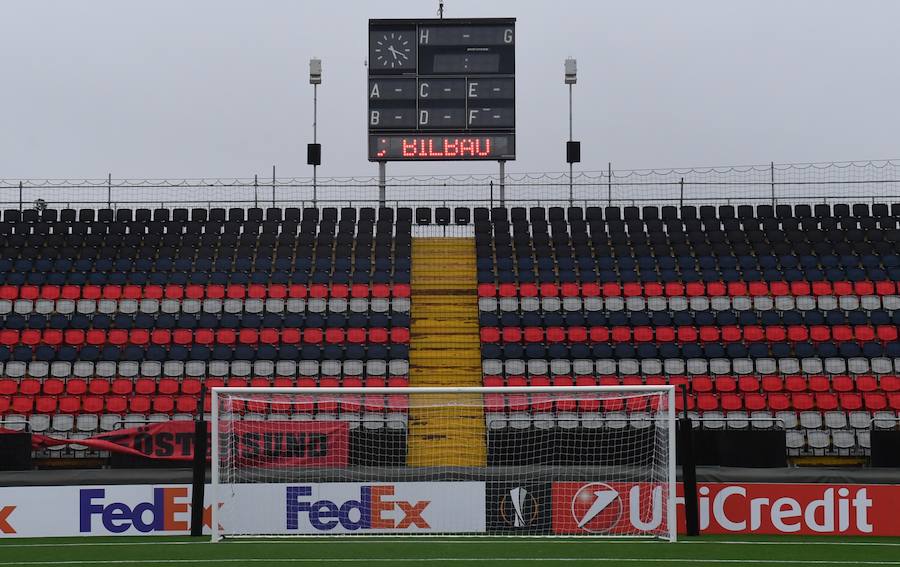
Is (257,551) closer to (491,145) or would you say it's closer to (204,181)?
(491,145)

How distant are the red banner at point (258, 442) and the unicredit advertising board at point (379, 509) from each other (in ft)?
1.76

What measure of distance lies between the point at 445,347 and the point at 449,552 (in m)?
11.0

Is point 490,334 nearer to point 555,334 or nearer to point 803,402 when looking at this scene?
point 555,334

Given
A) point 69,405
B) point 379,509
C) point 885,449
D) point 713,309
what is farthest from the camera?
point 713,309

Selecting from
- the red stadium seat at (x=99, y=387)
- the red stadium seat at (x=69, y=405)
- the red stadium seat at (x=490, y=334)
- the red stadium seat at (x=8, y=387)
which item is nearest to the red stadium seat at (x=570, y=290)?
the red stadium seat at (x=490, y=334)

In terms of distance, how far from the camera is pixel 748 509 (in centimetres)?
1236

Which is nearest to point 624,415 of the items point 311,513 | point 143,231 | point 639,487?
point 639,487

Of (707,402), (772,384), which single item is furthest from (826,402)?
(707,402)

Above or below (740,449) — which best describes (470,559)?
below

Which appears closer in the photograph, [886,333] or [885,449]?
[885,449]

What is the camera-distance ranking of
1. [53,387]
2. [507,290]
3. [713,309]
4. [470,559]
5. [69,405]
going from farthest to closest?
[507,290] → [713,309] → [53,387] → [69,405] → [470,559]

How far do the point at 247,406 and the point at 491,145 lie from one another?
10648mm

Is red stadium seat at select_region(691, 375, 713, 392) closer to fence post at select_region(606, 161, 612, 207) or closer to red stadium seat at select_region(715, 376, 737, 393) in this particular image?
red stadium seat at select_region(715, 376, 737, 393)

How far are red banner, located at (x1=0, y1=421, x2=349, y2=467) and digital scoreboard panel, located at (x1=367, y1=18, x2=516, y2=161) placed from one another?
10.7 metres
